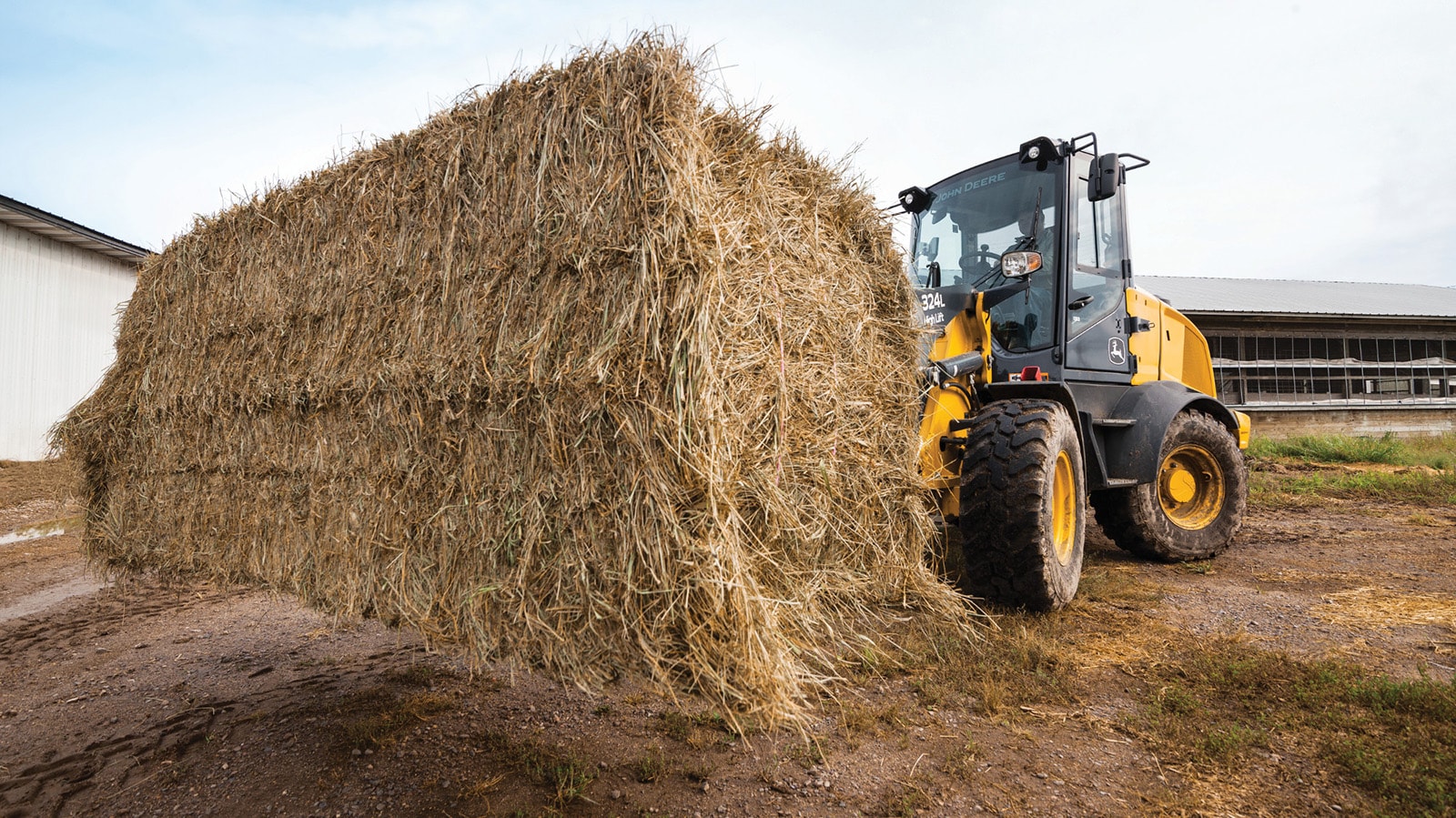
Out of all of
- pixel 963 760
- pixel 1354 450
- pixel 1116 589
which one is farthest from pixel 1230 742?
pixel 1354 450

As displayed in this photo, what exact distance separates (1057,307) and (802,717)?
4000 millimetres

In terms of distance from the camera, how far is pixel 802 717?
200 cm

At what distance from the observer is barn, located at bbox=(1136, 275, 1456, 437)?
16.8 meters

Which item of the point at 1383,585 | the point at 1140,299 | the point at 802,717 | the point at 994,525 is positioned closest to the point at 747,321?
the point at 802,717

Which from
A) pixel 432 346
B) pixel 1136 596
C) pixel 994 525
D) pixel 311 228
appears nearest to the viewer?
pixel 432 346

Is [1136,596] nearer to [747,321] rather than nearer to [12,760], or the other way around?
[747,321]

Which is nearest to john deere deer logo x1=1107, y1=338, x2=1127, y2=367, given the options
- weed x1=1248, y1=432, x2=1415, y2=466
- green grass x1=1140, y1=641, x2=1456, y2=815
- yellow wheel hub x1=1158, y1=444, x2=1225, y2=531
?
yellow wheel hub x1=1158, y1=444, x2=1225, y2=531

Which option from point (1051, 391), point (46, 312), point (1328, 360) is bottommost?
point (1051, 391)

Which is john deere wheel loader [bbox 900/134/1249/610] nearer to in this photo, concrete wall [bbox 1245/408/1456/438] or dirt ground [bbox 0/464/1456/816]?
dirt ground [bbox 0/464/1456/816]

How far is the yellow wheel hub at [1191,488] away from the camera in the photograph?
240 inches

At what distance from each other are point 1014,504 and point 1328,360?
19.0m

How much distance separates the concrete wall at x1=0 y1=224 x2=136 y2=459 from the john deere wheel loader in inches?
531

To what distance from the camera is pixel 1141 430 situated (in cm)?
520

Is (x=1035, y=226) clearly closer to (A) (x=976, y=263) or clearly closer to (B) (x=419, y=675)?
(A) (x=976, y=263)
